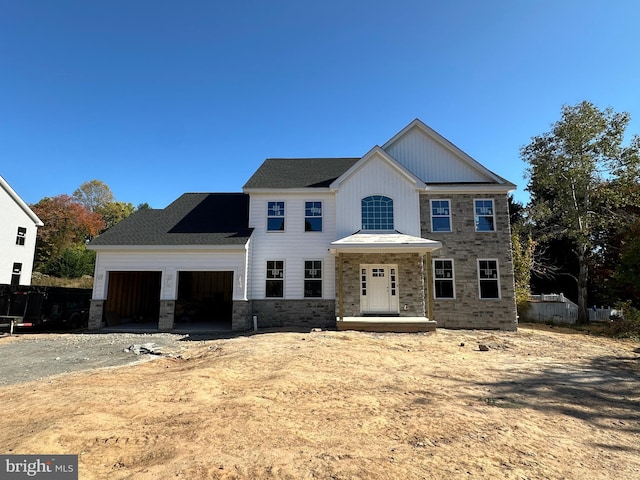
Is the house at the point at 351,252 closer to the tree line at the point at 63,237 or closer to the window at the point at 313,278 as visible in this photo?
the window at the point at 313,278

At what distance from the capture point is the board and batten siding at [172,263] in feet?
49.7

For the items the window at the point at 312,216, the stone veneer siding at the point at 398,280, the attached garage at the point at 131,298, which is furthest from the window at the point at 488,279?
the attached garage at the point at 131,298

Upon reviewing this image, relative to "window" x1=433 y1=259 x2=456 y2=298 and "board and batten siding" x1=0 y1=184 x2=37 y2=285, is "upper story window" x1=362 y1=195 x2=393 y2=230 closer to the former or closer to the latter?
"window" x1=433 y1=259 x2=456 y2=298

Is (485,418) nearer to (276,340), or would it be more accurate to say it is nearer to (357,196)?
(276,340)

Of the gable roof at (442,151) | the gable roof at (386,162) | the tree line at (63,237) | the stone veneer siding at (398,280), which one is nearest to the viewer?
the stone veneer siding at (398,280)

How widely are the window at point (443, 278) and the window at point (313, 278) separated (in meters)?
5.33

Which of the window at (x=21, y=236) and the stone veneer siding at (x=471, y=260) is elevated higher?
the window at (x=21, y=236)

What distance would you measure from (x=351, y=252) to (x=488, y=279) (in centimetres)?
652

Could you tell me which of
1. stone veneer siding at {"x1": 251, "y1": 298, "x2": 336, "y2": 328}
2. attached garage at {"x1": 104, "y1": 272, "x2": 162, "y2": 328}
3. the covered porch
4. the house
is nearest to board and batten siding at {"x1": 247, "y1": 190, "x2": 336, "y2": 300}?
the house

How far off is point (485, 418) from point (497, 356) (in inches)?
225

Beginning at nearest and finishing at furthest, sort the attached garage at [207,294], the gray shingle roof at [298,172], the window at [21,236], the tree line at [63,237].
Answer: the gray shingle roof at [298,172], the attached garage at [207,294], the window at [21,236], the tree line at [63,237]

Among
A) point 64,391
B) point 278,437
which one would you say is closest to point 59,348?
point 64,391

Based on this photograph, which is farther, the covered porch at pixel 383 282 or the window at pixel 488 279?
the window at pixel 488 279

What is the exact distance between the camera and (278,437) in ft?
14.3
